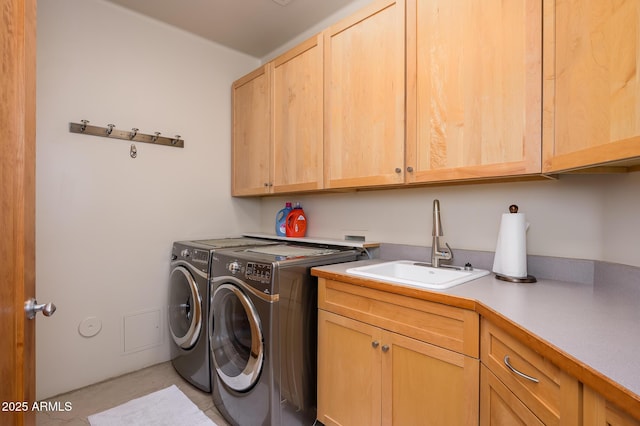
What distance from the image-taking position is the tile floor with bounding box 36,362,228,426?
1775 mm

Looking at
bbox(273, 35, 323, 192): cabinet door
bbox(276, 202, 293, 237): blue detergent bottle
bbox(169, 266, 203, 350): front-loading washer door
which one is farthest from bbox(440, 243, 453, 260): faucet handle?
bbox(169, 266, 203, 350): front-loading washer door

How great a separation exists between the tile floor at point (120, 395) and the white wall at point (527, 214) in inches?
56.0

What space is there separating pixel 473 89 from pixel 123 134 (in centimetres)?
231

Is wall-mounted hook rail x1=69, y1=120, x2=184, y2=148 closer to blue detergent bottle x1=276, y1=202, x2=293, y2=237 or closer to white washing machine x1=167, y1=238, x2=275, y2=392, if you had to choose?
white washing machine x1=167, y1=238, x2=275, y2=392

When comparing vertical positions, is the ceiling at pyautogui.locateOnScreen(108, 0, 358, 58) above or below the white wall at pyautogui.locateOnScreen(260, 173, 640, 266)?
above

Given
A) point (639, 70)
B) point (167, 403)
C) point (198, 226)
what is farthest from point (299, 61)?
point (167, 403)

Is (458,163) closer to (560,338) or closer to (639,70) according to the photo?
(639,70)

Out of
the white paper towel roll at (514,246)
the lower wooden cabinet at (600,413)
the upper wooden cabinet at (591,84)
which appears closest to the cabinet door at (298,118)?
the white paper towel roll at (514,246)

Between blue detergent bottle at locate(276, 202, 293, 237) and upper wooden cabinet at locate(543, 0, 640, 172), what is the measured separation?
1.83 m

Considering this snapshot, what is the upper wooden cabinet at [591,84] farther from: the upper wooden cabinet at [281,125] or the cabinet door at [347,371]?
the upper wooden cabinet at [281,125]

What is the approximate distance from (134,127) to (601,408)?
281 cm

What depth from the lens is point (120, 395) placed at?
6.55ft

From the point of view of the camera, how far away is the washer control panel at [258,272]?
151cm

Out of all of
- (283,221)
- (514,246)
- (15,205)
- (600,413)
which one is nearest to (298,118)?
(283,221)
